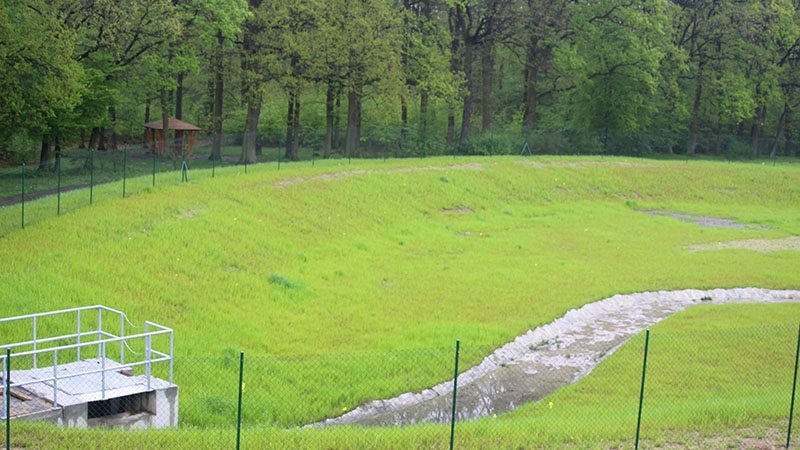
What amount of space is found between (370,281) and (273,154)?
1506 inches

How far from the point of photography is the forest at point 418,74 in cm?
4725

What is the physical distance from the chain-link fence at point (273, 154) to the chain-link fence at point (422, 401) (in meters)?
11.8

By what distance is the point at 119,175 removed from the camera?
42094 mm

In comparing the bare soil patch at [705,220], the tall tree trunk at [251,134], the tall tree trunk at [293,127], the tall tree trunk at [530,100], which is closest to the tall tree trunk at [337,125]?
the tall tree trunk at [293,127]

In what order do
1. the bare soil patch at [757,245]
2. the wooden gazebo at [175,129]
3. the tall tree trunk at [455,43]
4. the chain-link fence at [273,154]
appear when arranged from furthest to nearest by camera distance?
the tall tree trunk at [455,43]
the wooden gazebo at [175,129]
the bare soil patch at [757,245]
the chain-link fence at [273,154]

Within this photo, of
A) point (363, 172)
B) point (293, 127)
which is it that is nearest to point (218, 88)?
point (293, 127)

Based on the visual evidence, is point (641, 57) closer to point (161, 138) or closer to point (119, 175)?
point (161, 138)

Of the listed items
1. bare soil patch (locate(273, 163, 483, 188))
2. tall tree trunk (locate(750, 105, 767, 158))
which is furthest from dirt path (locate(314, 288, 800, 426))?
tall tree trunk (locate(750, 105, 767, 158))

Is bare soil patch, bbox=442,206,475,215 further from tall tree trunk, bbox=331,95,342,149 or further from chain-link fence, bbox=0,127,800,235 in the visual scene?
tall tree trunk, bbox=331,95,342,149

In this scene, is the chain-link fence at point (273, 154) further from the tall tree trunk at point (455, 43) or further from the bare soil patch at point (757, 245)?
the bare soil patch at point (757, 245)

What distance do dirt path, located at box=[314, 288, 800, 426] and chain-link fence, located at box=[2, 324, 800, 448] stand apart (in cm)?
7

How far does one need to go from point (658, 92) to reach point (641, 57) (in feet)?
21.5

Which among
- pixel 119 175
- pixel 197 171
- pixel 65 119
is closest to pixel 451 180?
pixel 197 171

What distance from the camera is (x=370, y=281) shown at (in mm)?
30531
